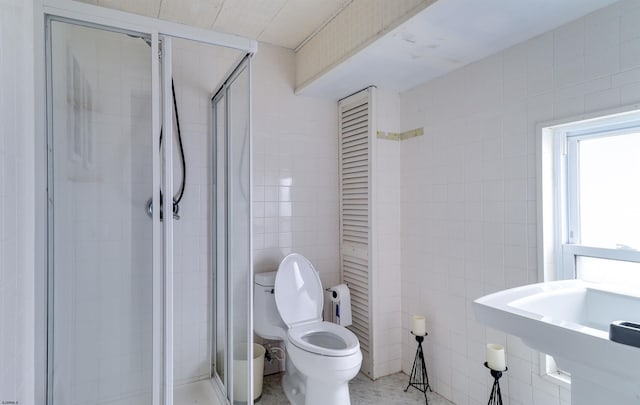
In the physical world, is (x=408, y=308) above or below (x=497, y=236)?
below

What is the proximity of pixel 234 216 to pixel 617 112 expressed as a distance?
1874mm

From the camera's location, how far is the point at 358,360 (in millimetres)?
1802

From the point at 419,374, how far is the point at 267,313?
117cm

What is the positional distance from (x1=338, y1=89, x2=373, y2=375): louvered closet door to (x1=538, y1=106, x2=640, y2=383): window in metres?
1.11

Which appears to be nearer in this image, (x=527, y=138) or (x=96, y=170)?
(x=96, y=170)

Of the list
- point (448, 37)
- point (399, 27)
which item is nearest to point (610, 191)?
point (448, 37)

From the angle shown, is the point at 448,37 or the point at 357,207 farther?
the point at 357,207

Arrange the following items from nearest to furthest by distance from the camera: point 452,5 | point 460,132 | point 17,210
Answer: point 17,210 → point 452,5 → point 460,132

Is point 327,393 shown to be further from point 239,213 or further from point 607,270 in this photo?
point 607,270

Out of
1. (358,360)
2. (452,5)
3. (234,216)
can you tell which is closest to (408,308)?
(358,360)

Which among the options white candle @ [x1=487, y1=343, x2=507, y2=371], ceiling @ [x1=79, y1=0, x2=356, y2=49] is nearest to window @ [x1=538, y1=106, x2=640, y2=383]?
white candle @ [x1=487, y1=343, x2=507, y2=371]

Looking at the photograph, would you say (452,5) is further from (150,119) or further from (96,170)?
(96,170)

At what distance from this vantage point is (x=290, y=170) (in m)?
2.50

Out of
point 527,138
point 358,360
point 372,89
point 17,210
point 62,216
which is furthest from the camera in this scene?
point 372,89
